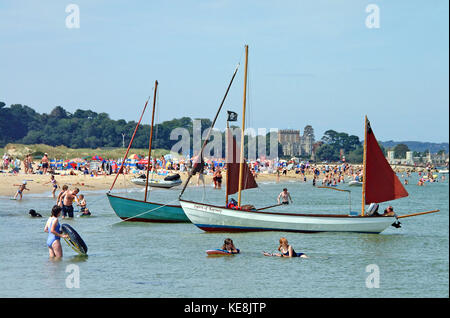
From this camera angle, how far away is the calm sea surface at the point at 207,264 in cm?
2156

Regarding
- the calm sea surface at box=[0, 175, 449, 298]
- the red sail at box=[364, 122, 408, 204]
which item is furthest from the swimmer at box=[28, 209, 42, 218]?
the red sail at box=[364, 122, 408, 204]

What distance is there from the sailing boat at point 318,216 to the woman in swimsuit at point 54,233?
854cm

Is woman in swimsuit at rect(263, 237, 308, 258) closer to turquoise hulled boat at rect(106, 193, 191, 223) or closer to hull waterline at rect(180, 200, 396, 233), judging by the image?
hull waterline at rect(180, 200, 396, 233)

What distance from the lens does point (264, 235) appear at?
102 ft

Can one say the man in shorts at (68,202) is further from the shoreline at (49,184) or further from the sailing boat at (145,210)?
the shoreline at (49,184)

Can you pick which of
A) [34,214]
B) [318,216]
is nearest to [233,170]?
[318,216]

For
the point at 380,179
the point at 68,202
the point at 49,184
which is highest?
the point at 380,179

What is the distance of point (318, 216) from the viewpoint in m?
31.3

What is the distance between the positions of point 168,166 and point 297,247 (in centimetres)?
8009

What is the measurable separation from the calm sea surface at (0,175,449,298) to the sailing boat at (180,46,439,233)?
545 mm

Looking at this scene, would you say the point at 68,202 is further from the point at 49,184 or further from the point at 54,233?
the point at 49,184

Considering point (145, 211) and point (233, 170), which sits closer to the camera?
point (233, 170)

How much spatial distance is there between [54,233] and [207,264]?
5.89 meters

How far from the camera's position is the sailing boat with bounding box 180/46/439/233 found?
31.1 m
